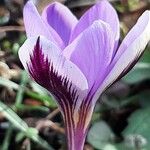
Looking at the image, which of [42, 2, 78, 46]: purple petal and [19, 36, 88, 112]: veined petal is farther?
[42, 2, 78, 46]: purple petal

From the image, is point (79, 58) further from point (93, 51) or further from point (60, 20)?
point (60, 20)

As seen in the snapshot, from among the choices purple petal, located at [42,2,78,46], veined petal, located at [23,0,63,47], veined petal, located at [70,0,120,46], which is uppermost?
veined petal, located at [23,0,63,47]

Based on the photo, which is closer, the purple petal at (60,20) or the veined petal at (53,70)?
the veined petal at (53,70)

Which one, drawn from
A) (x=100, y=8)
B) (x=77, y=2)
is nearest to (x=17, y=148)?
(x=77, y=2)

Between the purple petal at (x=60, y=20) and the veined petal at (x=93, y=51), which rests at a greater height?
the veined petal at (x=93, y=51)

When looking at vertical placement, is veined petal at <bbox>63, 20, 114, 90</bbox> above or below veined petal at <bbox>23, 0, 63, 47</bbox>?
below

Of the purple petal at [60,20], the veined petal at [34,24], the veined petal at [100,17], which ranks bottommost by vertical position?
the purple petal at [60,20]

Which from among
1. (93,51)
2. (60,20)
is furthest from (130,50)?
(60,20)

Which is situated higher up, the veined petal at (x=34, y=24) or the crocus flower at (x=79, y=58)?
the veined petal at (x=34, y=24)
